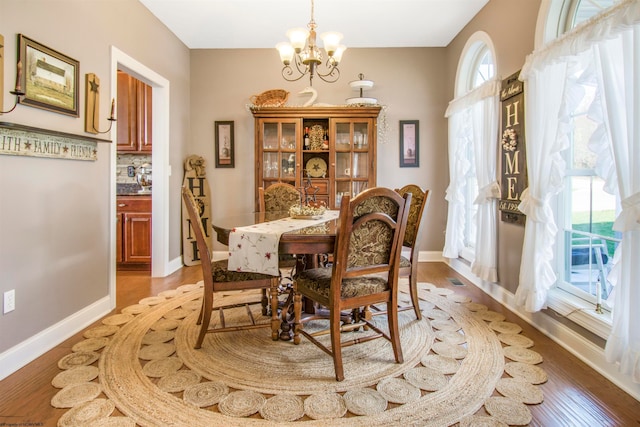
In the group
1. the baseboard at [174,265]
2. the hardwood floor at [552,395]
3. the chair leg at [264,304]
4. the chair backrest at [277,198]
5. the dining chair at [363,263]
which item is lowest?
the hardwood floor at [552,395]

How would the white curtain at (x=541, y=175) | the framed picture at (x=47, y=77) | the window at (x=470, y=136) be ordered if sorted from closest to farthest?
the framed picture at (x=47, y=77), the white curtain at (x=541, y=175), the window at (x=470, y=136)

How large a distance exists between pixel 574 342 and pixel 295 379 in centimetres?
168

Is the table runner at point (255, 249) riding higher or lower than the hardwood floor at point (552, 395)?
higher

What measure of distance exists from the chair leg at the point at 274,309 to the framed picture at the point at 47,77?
67.7 inches

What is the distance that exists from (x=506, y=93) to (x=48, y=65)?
10.8 ft

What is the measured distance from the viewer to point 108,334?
2.44 m

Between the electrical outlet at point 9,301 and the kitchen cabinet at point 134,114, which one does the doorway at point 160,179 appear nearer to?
the kitchen cabinet at point 134,114

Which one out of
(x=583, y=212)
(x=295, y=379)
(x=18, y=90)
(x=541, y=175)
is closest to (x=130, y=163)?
(x=18, y=90)

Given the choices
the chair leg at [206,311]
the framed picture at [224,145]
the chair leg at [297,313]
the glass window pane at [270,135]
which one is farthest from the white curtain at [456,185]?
the chair leg at [206,311]

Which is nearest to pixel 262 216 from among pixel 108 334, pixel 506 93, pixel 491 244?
pixel 108 334

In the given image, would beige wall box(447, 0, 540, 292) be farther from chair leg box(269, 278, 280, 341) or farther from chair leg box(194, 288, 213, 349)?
chair leg box(194, 288, 213, 349)

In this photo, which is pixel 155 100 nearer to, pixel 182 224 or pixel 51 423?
pixel 182 224

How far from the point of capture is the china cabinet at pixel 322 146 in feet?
14.3

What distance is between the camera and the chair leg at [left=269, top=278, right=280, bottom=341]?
2.25m
